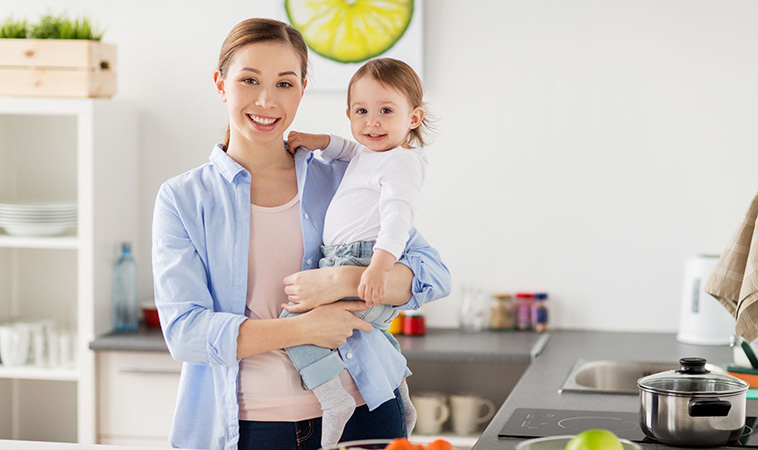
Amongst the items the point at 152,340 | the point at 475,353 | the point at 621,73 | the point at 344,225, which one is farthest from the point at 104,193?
the point at 621,73

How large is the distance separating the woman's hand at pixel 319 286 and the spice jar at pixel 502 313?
1.51 metres

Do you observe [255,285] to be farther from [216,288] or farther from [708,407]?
[708,407]

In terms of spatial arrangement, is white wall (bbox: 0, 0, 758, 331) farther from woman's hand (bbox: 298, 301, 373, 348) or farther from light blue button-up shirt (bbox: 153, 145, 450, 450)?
woman's hand (bbox: 298, 301, 373, 348)

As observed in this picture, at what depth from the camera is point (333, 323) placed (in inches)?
62.7

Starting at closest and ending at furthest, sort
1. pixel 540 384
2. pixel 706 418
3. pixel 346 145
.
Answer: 1. pixel 706 418
2. pixel 346 145
3. pixel 540 384

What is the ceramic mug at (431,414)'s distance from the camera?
2.87m

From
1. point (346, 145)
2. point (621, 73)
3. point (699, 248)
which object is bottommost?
point (699, 248)

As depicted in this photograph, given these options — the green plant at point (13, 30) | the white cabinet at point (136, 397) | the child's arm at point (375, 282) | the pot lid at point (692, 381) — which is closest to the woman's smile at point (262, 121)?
the child's arm at point (375, 282)

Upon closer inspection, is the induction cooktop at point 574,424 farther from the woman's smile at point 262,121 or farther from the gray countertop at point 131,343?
the gray countertop at point 131,343

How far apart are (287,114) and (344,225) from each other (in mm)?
238

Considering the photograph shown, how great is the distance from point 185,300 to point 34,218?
65.9 inches

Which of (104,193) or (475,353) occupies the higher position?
(104,193)

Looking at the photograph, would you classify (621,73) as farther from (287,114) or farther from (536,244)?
(287,114)

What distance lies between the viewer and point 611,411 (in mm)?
1907
